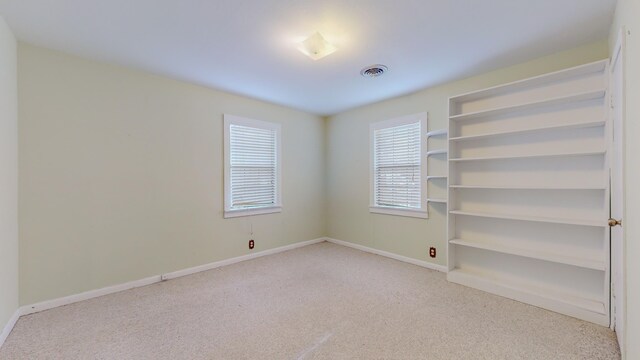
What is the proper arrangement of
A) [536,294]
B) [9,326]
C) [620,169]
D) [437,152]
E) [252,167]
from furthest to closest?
[252,167] → [437,152] → [536,294] → [9,326] → [620,169]

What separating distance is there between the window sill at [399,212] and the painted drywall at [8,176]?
3.75m

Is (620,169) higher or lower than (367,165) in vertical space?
lower

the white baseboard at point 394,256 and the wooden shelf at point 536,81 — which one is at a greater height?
the wooden shelf at point 536,81

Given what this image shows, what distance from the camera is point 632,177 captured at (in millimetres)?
1393

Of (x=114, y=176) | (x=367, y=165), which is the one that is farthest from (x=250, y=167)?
(x=367, y=165)

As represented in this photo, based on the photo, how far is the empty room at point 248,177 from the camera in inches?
71.9

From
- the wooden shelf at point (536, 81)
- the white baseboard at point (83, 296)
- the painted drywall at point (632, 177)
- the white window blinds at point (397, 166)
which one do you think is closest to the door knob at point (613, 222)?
the painted drywall at point (632, 177)

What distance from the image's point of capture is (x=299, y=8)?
1791mm

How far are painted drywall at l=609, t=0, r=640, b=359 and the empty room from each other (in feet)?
0.07

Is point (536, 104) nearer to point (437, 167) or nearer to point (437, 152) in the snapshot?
point (437, 152)

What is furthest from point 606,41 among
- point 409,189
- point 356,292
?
point 356,292

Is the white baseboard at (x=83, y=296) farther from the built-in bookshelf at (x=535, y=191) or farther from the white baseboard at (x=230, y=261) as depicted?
the built-in bookshelf at (x=535, y=191)

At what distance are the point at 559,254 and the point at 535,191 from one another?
1.90 feet

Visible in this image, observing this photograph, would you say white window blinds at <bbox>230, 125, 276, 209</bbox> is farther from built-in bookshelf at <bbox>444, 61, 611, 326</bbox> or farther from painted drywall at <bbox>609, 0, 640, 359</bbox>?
painted drywall at <bbox>609, 0, 640, 359</bbox>
